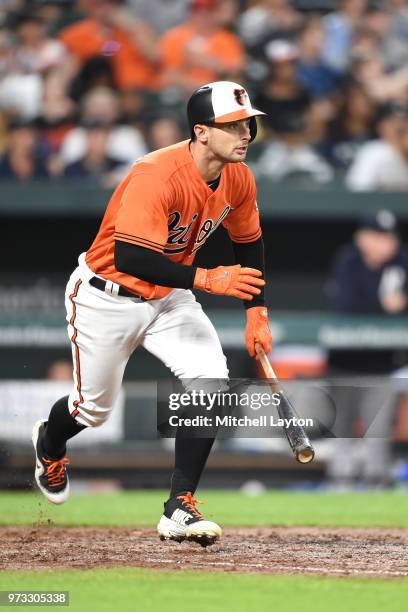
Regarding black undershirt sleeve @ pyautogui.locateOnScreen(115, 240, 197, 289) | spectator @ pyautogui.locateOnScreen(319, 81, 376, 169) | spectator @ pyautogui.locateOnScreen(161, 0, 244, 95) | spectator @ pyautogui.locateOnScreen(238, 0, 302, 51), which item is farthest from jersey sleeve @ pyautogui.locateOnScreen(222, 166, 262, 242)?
spectator @ pyautogui.locateOnScreen(238, 0, 302, 51)

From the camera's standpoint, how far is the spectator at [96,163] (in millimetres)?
9945

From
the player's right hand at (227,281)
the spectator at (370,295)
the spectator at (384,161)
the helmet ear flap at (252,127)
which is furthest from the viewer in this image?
the spectator at (384,161)

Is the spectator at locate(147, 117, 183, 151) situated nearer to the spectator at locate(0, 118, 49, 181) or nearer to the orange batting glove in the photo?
the spectator at locate(0, 118, 49, 181)

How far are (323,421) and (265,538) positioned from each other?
0.63m

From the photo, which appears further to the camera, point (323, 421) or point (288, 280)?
point (288, 280)

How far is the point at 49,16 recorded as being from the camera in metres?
11.2

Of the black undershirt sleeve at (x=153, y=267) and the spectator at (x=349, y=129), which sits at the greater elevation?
the spectator at (x=349, y=129)

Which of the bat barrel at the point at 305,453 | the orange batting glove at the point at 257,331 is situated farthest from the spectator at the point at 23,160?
the bat barrel at the point at 305,453

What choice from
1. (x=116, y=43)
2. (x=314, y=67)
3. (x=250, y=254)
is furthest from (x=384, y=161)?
(x=250, y=254)

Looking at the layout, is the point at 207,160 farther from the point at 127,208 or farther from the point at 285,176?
the point at 285,176

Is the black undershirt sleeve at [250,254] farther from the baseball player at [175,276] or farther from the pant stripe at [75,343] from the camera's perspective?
the pant stripe at [75,343]

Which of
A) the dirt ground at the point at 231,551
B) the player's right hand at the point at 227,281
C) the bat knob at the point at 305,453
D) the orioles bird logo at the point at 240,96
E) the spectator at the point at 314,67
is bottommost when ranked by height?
the dirt ground at the point at 231,551

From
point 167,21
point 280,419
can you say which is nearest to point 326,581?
point 280,419

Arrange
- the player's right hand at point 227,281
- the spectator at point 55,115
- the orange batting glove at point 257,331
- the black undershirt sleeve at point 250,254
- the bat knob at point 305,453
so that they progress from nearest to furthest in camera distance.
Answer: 1. the player's right hand at point 227,281
2. the bat knob at point 305,453
3. the orange batting glove at point 257,331
4. the black undershirt sleeve at point 250,254
5. the spectator at point 55,115
